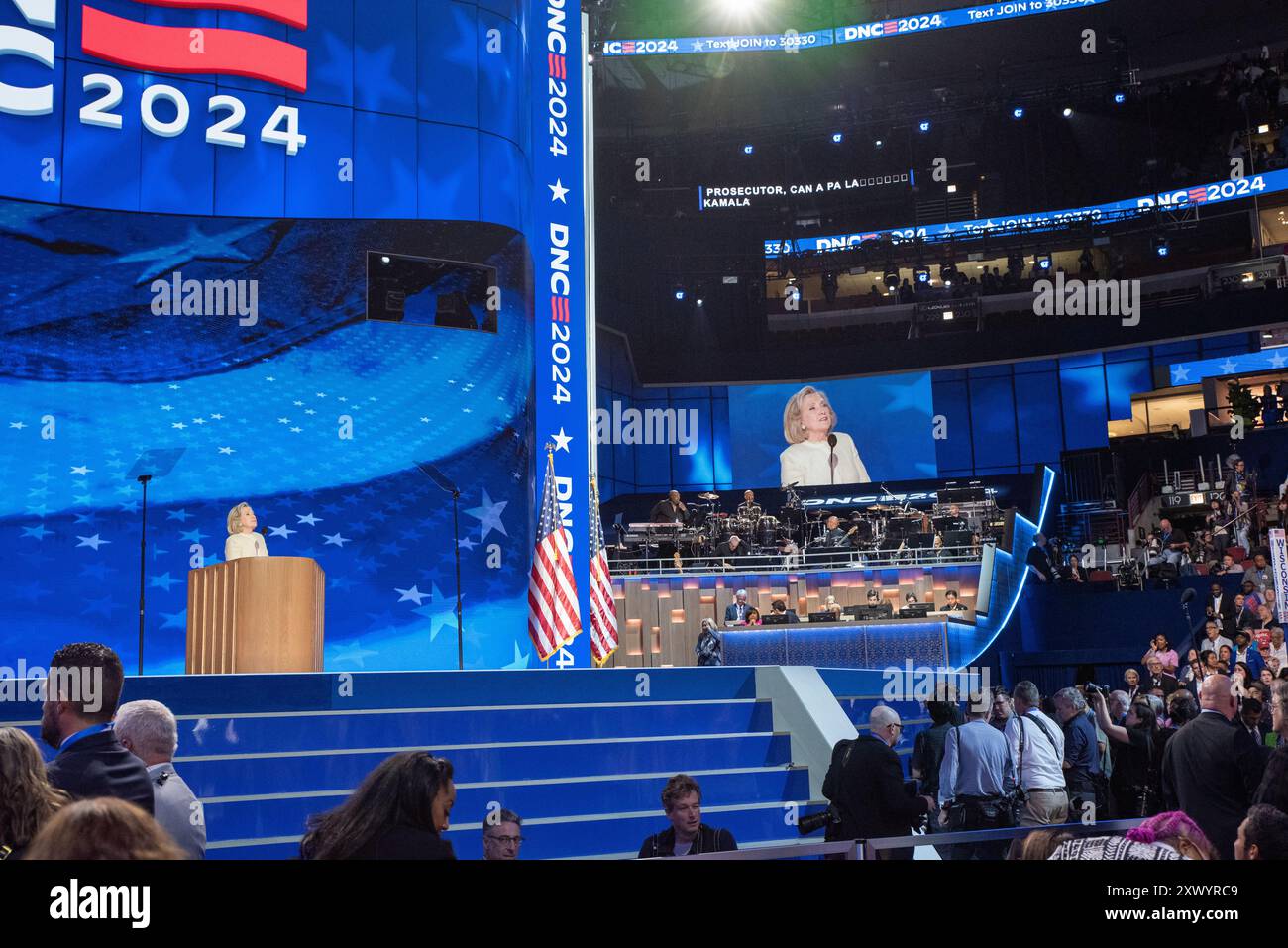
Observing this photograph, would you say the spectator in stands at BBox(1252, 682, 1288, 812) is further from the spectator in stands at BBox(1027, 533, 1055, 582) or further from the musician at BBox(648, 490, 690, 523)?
the spectator in stands at BBox(1027, 533, 1055, 582)

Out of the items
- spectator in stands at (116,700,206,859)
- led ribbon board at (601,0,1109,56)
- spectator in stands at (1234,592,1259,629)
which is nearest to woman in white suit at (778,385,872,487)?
led ribbon board at (601,0,1109,56)

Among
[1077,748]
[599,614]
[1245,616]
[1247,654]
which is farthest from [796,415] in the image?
[1077,748]

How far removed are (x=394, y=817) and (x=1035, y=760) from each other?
5585mm

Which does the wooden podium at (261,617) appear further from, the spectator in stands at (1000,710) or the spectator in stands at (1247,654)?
the spectator in stands at (1247,654)

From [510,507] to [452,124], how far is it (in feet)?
15.0

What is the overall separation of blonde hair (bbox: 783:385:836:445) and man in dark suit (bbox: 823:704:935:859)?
2694cm

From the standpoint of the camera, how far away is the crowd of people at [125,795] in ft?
8.40

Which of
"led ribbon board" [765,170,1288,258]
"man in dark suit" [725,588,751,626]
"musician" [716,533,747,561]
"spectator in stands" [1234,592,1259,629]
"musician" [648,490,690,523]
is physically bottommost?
"spectator in stands" [1234,592,1259,629]

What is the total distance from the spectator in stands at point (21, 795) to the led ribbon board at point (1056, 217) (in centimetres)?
3243

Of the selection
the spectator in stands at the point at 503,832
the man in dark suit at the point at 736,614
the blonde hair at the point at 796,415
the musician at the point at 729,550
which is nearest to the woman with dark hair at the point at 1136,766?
the spectator in stands at the point at 503,832

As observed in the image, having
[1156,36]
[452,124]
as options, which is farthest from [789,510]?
[1156,36]

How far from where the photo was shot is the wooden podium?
9.92 m

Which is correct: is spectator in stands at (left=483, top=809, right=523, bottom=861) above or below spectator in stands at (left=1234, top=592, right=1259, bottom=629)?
below

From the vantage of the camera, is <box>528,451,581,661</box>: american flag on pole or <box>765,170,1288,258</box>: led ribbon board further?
<box>765,170,1288,258</box>: led ribbon board
